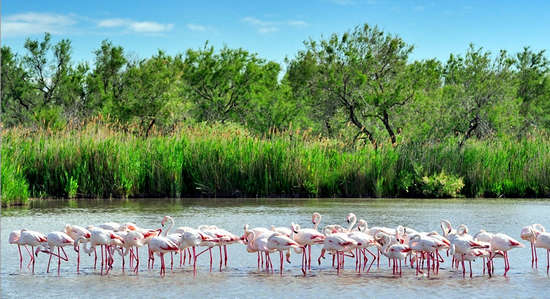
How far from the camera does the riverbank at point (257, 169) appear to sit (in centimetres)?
2173

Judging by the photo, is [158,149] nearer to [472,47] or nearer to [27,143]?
[27,143]

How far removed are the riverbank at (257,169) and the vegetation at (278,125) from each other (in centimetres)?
4

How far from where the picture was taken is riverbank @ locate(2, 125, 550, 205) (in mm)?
21734

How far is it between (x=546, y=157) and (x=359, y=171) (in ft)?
19.0

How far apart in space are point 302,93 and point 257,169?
616 inches

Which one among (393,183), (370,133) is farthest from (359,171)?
(370,133)

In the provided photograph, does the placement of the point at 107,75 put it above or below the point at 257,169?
above

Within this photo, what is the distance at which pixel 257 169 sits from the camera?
885 inches

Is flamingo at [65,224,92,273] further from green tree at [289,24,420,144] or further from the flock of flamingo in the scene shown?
green tree at [289,24,420,144]

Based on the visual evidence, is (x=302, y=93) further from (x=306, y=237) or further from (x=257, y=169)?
(x=306, y=237)

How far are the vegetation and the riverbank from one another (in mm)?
43

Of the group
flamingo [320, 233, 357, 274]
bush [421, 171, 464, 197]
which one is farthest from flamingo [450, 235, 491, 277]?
bush [421, 171, 464, 197]

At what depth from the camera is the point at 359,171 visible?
2248 cm

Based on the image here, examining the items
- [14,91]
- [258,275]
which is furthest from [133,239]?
[14,91]
